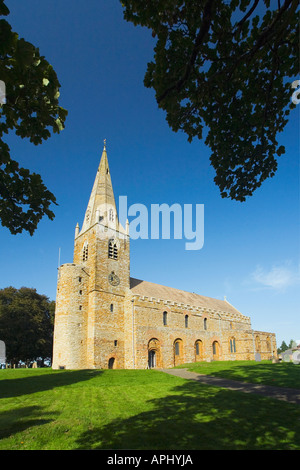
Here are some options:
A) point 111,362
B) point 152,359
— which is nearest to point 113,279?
point 111,362

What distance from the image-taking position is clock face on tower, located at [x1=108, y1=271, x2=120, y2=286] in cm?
3002

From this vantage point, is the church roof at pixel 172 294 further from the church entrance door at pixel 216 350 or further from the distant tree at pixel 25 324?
the distant tree at pixel 25 324

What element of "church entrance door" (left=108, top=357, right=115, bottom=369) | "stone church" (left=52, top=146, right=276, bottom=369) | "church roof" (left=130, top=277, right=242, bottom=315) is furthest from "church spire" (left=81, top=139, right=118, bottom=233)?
"church entrance door" (left=108, top=357, right=115, bottom=369)

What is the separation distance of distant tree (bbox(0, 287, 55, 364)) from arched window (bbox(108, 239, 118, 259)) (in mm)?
15270

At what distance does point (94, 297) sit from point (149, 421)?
21.7 meters

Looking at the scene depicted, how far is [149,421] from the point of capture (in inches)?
266

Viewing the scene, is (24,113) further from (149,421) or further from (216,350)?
(216,350)

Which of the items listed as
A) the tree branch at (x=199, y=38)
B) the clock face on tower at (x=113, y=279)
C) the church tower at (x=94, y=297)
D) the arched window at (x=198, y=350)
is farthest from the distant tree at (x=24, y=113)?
the arched window at (x=198, y=350)

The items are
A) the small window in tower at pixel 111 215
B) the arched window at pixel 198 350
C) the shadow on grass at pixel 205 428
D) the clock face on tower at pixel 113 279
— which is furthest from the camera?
the arched window at pixel 198 350

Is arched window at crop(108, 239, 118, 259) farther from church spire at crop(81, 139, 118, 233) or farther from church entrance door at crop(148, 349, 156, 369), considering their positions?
church entrance door at crop(148, 349, 156, 369)

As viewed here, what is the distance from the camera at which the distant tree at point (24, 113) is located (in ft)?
12.8

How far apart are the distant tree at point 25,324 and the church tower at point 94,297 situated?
11.5 metres

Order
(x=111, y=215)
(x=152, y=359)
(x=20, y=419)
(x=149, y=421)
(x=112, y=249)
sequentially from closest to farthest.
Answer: (x=149, y=421) → (x=20, y=419) → (x=152, y=359) → (x=112, y=249) → (x=111, y=215)

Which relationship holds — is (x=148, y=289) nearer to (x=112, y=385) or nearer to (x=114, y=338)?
(x=114, y=338)
